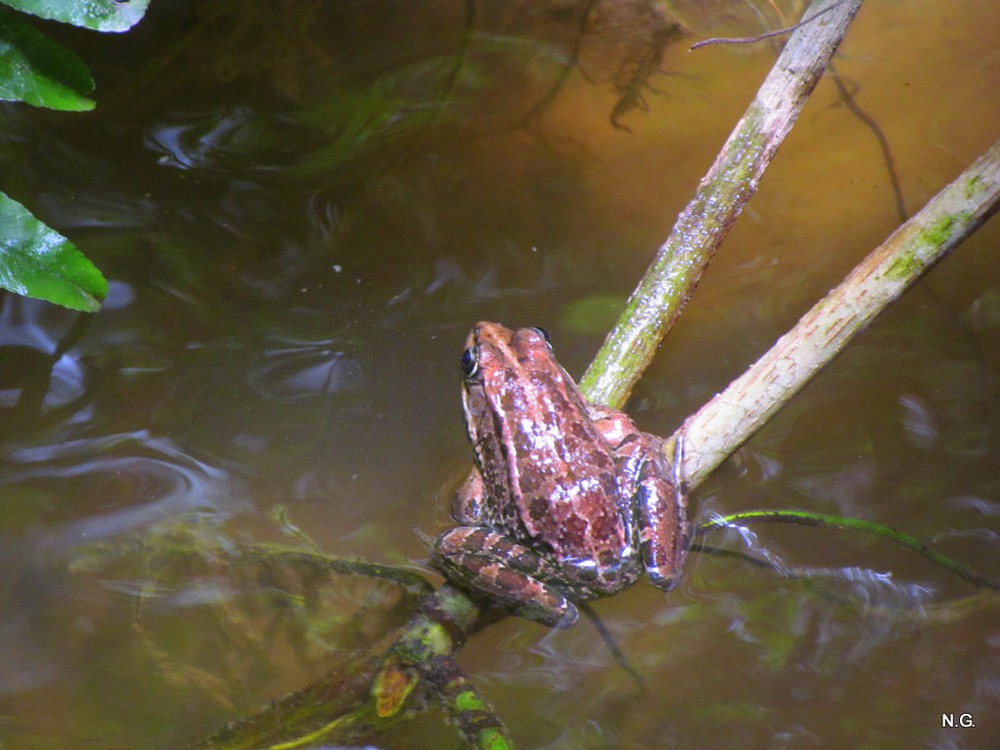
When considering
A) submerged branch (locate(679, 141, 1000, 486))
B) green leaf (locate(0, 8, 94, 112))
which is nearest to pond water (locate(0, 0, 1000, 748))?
submerged branch (locate(679, 141, 1000, 486))

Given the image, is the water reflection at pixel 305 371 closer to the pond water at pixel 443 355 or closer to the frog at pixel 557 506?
the pond water at pixel 443 355

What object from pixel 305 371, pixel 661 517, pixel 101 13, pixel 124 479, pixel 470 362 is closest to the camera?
pixel 101 13

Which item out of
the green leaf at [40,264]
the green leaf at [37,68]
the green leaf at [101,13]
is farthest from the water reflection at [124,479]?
the green leaf at [101,13]

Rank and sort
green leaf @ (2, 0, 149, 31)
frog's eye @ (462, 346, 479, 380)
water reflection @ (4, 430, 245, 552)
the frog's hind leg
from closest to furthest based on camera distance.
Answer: green leaf @ (2, 0, 149, 31)
the frog's hind leg
frog's eye @ (462, 346, 479, 380)
water reflection @ (4, 430, 245, 552)

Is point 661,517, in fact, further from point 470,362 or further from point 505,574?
point 470,362

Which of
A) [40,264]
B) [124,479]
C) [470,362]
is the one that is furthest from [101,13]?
[124,479]

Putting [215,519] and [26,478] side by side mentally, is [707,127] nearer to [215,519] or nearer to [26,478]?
[215,519]

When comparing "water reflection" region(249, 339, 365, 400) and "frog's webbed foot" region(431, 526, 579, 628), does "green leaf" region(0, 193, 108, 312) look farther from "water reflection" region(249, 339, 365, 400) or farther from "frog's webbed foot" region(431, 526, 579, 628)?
"frog's webbed foot" region(431, 526, 579, 628)

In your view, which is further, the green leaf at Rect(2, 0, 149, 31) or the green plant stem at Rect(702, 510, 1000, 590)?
the green plant stem at Rect(702, 510, 1000, 590)
